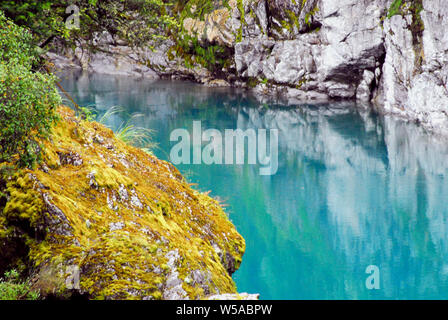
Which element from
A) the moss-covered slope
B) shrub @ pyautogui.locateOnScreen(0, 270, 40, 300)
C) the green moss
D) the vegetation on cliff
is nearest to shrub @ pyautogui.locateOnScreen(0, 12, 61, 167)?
the vegetation on cliff

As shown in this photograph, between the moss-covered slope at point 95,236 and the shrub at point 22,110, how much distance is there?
0.31 m

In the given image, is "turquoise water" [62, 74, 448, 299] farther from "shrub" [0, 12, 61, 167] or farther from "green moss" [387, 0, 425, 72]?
"green moss" [387, 0, 425, 72]

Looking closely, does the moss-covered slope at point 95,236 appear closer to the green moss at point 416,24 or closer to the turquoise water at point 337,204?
the turquoise water at point 337,204

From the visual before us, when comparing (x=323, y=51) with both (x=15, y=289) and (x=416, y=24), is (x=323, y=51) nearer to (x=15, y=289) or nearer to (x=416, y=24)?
(x=416, y=24)

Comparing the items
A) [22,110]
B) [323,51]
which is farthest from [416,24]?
[22,110]

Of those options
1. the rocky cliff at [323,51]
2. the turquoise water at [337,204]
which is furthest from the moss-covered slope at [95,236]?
the rocky cliff at [323,51]

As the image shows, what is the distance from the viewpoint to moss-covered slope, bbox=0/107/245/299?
3504 mm

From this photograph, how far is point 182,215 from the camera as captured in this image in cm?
555

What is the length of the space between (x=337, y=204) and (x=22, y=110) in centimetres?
1088

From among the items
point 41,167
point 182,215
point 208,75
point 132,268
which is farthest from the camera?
point 208,75

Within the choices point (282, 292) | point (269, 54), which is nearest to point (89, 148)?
point (282, 292)

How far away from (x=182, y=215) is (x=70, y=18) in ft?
19.2

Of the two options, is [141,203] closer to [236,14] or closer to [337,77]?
[337,77]

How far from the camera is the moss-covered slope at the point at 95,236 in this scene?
3.50m
